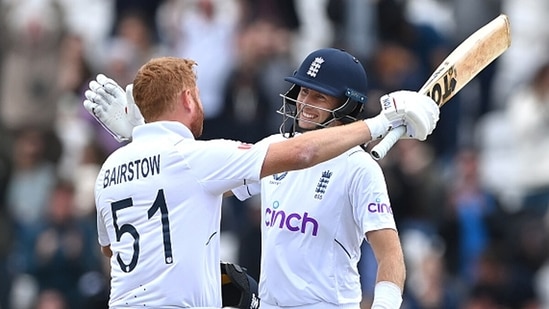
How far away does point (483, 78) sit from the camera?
1570cm

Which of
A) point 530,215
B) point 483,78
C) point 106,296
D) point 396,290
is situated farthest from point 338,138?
point 483,78

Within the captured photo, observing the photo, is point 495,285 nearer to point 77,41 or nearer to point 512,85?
point 512,85

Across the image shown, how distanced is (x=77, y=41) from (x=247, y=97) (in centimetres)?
203

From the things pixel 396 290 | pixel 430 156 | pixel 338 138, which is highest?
pixel 430 156

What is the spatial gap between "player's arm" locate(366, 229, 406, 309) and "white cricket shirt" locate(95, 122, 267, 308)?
789mm

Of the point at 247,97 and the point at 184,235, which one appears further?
the point at 247,97

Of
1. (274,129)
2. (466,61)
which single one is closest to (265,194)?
(466,61)

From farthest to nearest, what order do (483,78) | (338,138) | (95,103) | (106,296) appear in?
(483,78), (106,296), (95,103), (338,138)

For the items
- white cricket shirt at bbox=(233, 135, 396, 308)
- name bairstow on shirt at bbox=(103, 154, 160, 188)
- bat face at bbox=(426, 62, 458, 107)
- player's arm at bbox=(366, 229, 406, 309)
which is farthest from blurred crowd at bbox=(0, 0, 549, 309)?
name bairstow on shirt at bbox=(103, 154, 160, 188)

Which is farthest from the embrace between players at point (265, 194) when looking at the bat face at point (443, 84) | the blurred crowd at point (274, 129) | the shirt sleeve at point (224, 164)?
the blurred crowd at point (274, 129)

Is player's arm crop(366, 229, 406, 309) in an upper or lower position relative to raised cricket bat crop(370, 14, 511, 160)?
lower

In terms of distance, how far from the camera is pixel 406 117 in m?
7.73

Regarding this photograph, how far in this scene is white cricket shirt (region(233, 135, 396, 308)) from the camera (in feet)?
26.9

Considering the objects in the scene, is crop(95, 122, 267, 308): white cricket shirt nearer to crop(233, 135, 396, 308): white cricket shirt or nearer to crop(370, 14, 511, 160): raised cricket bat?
crop(233, 135, 396, 308): white cricket shirt
